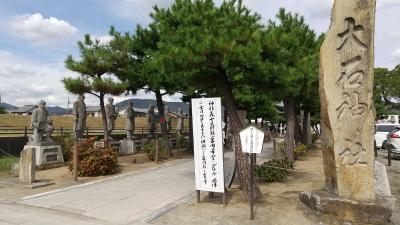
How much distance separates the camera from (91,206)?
8266 millimetres

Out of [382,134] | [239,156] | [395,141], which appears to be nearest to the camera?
[239,156]

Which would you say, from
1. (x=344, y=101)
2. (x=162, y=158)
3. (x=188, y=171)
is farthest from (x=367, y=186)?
(x=162, y=158)

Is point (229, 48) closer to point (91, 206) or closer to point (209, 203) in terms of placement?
point (209, 203)

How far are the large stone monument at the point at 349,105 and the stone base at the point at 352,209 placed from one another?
2 cm

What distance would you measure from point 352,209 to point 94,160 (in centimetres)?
832

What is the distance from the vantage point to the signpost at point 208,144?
328 inches

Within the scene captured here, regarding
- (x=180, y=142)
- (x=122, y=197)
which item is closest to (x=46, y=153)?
(x=122, y=197)

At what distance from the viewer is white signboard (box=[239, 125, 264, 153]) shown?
744 cm

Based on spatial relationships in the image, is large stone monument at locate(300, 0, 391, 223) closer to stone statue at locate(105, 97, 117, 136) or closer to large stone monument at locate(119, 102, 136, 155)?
large stone monument at locate(119, 102, 136, 155)

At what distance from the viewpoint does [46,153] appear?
46.8ft

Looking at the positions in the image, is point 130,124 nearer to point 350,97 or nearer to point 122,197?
point 122,197

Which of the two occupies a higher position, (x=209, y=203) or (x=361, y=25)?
(x=361, y=25)

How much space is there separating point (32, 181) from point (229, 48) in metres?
6.75

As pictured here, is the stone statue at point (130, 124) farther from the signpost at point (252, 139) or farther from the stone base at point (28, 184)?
the signpost at point (252, 139)
